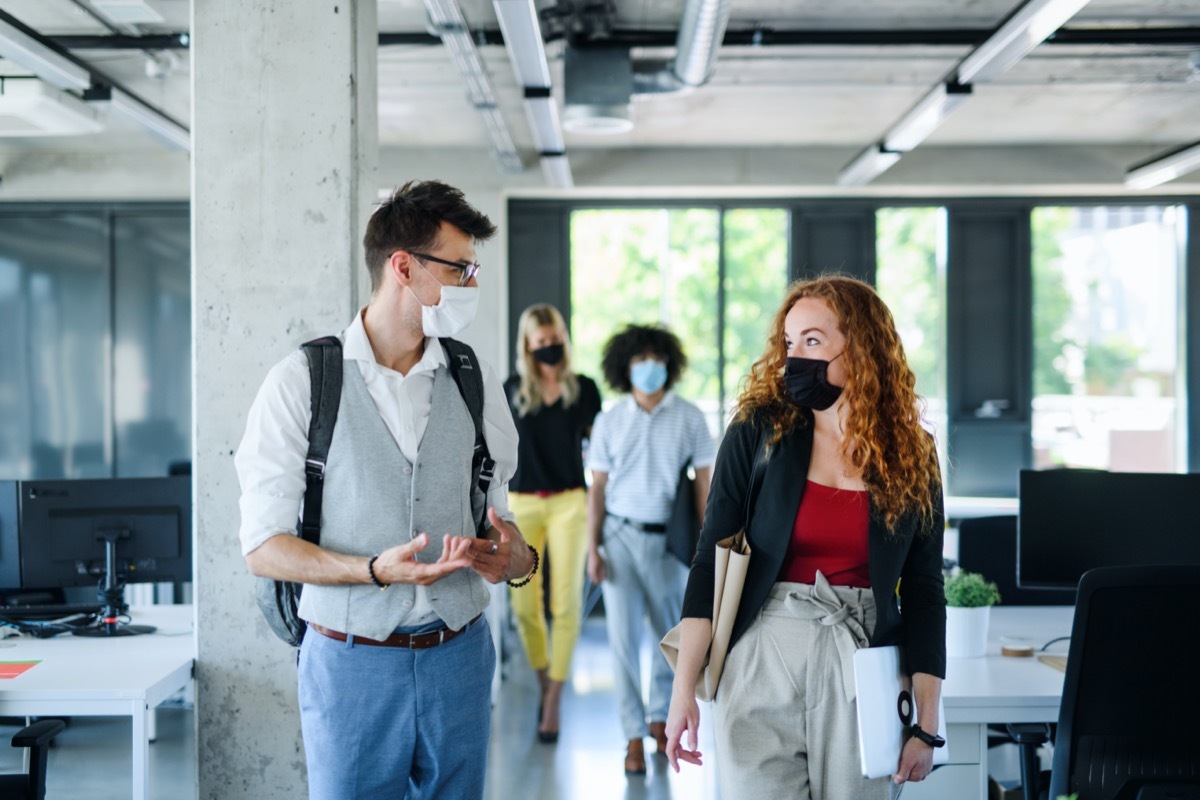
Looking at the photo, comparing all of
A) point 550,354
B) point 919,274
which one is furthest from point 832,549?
point 919,274

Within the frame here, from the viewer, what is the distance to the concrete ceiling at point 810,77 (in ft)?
17.4

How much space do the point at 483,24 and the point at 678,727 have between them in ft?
14.2

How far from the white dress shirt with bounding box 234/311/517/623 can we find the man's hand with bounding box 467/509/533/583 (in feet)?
0.25

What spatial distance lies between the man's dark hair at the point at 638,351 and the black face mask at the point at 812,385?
2675 mm

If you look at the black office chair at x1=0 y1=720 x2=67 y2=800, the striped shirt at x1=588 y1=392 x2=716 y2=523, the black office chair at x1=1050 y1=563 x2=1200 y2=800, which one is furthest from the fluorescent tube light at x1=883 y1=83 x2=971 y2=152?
the black office chair at x1=0 y1=720 x2=67 y2=800

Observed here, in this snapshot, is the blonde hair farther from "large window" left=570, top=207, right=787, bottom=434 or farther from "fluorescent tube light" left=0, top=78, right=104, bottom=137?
"large window" left=570, top=207, right=787, bottom=434

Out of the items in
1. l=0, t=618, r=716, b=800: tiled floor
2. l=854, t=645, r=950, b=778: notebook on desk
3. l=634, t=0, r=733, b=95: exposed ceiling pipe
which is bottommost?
l=0, t=618, r=716, b=800: tiled floor

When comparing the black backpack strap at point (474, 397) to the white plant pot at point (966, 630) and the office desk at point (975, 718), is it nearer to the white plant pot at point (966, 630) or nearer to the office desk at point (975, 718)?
the office desk at point (975, 718)

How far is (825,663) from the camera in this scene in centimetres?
200

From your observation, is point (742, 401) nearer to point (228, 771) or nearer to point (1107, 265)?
point (228, 771)

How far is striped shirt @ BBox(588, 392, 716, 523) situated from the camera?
465cm

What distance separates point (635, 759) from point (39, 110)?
4203mm

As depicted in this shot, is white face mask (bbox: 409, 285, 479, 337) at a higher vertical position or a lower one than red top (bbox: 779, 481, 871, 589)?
higher

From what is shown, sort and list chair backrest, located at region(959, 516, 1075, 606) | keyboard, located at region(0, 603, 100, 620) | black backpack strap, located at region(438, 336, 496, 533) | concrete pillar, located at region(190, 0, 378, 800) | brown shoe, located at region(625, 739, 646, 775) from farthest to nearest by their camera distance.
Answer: brown shoe, located at region(625, 739, 646, 775)
chair backrest, located at region(959, 516, 1075, 606)
keyboard, located at region(0, 603, 100, 620)
concrete pillar, located at region(190, 0, 378, 800)
black backpack strap, located at region(438, 336, 496, 533)
